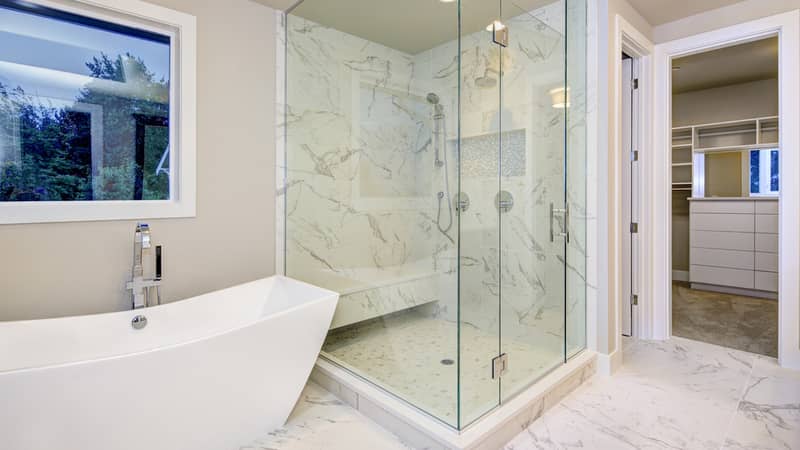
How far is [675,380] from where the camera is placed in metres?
2.45

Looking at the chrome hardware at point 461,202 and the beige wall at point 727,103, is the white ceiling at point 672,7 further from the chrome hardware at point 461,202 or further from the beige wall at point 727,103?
the beige wall at point 727,103

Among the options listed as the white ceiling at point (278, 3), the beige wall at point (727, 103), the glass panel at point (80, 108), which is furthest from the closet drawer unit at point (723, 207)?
the glass panel at point (80, 108)

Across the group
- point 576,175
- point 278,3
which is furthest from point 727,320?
point 278,3

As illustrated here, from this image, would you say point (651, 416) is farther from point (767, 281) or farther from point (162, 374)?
point (767, 281)

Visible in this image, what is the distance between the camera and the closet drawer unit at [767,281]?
4.30 m

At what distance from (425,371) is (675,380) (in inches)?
62.9

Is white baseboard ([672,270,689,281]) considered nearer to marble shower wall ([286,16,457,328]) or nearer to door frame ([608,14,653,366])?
door frame ([608,14,653,366])

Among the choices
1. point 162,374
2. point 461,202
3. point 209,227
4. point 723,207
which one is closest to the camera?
point 162,374

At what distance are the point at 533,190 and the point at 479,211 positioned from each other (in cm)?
52

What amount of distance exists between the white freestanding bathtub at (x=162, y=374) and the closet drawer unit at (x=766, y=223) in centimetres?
485

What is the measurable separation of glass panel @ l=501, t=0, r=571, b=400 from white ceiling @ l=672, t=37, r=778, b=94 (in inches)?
96.3

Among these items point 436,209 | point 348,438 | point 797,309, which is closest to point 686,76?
point 797,309

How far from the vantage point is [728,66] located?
4254 mm

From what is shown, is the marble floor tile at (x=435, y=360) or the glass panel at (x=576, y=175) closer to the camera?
the marble floor tile at (x=435, y=360)
